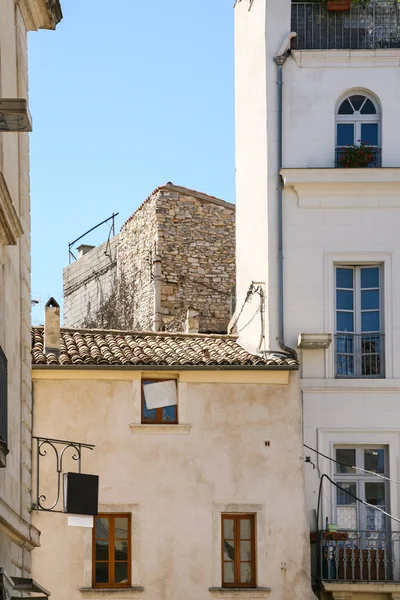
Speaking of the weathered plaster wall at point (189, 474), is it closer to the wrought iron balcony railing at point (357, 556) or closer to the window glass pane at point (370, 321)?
the wrought iron balcony railing at point (357, 556)

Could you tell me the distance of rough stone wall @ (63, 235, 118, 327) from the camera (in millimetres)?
48438

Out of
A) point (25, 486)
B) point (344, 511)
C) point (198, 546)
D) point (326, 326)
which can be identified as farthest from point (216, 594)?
point (25, 486)

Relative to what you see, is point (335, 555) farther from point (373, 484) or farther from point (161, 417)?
point (161, 417)

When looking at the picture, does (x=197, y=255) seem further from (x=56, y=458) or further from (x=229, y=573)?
(x=56, y=458)

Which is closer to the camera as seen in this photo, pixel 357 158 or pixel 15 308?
pixel 15 308

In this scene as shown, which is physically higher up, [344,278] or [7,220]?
[344,278]

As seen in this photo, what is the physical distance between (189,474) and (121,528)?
151 cm

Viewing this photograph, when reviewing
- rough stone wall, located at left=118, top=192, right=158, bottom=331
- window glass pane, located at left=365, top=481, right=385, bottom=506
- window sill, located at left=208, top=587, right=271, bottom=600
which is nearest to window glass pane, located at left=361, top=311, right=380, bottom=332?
window glass pane, located at left=365, top=481, right=385, bottom=506

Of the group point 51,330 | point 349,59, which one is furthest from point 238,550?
point 349,59

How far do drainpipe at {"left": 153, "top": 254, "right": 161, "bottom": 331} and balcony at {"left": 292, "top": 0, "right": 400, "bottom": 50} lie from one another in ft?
36.0

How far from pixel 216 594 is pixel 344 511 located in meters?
3.21

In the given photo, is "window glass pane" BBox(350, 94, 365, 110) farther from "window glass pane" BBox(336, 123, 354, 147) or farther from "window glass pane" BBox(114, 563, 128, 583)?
"window glass pane" BBox(114, 563, 128, 583)

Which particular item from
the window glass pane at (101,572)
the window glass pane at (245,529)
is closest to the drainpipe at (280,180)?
the window glass pane at (245,529)

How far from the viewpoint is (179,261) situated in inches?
1758
